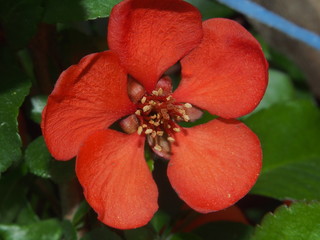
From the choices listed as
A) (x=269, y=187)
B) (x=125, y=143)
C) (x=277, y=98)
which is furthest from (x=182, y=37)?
(x=277, y=98)

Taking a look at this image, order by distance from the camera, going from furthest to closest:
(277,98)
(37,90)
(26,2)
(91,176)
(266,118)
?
(277,98) < (266,118) < (37,90) < (26,2) < (91,176)

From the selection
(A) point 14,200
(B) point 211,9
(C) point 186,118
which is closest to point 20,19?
(C) point 186,118

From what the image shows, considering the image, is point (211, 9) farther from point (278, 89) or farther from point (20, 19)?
point (20, 19)

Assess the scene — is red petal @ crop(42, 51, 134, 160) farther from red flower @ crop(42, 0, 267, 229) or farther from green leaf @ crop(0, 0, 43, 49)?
green leaf @ crop(0, 0, 43, 49)

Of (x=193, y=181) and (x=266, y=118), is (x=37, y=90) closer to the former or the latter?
(x=193, y=181)

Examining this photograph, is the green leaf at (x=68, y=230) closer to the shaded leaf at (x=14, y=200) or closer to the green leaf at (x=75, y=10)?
the shaded leaf at (x=14, y=200)

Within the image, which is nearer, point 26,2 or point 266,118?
point 26,2

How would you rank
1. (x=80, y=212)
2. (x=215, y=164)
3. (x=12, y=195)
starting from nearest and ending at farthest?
(x=215, y=164) < (x=80, y=212) < (x=12, y=195)

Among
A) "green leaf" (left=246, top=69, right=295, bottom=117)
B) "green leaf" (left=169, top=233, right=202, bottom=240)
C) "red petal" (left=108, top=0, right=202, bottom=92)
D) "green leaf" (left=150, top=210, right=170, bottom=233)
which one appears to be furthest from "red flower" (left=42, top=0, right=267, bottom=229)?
"green leaf" (left=246, top=69, right=295, bottom=117)
